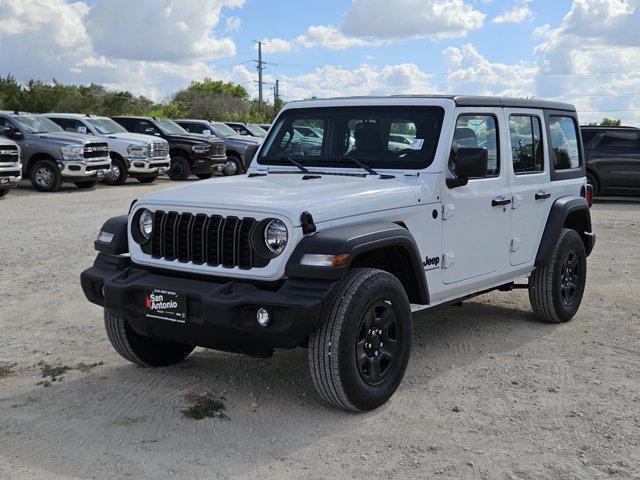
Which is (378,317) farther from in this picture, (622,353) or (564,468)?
(622,353)

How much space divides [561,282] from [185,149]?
1744cm

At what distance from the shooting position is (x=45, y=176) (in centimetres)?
1856

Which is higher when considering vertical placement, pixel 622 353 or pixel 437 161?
pixel 437 161

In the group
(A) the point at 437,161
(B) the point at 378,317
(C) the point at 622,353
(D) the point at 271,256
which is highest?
(A) the point at 437,161

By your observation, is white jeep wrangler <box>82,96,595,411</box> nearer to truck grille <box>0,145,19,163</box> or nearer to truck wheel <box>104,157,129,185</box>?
truck grille <box>0,145,19,163</box>

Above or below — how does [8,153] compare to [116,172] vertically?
above

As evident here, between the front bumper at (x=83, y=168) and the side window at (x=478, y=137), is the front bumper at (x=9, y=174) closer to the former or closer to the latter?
the front bumper at (x=83, y=168)

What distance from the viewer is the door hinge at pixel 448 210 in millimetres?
5359

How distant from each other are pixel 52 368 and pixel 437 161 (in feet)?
9.66

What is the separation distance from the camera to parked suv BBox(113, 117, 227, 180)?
75.5 ft

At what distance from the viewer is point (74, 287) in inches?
316

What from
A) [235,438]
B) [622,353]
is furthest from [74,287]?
[622,353]

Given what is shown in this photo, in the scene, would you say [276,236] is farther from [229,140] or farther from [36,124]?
[229,140]

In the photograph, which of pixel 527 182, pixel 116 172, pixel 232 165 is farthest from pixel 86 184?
pixel 527 182
